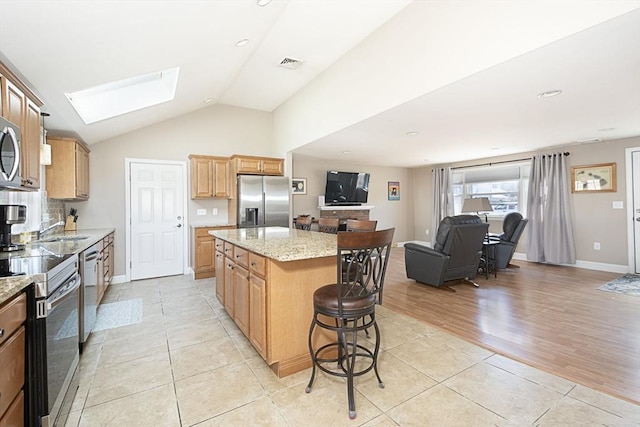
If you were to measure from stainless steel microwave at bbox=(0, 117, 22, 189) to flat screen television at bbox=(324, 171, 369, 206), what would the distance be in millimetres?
5545

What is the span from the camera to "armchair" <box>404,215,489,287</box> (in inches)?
158

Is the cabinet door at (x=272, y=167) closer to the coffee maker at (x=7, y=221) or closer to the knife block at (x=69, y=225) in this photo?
the knife block at (x=69, y=225)

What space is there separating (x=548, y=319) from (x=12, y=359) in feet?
13.9

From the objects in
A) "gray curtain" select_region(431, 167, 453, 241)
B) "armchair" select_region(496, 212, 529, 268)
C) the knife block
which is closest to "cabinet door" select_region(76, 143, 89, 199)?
the knife block

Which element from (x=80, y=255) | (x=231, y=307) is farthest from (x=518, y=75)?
(x=80, y=255)

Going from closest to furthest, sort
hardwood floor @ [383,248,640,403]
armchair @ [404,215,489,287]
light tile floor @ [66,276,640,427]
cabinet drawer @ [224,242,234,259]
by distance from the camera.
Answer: light tile floor @ [66,276,640,427]
hardwood floor @ [383,248,640,403]
cabinet drawer @ [224,242,234,259]
armchair @ [404,215,489,287]

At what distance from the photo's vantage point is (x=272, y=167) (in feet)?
18.8

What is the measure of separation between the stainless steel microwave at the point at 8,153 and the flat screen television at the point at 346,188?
555 centimetres

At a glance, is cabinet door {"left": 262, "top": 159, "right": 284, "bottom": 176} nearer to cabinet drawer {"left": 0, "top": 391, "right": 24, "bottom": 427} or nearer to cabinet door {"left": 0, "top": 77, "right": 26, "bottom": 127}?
cabinet door {"left": 0, "top": 77, "right": 26, "bottom": 127}

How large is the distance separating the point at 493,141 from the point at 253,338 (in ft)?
16.7

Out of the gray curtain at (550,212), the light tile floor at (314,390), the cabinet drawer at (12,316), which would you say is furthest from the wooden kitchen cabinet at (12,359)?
the gray curtain at (550,212)

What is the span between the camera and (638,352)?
7.86ft

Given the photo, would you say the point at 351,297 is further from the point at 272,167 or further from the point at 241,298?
the point at 272,167

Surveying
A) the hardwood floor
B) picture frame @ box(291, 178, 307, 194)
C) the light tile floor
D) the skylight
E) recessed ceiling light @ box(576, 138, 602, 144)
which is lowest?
the light tile floor
